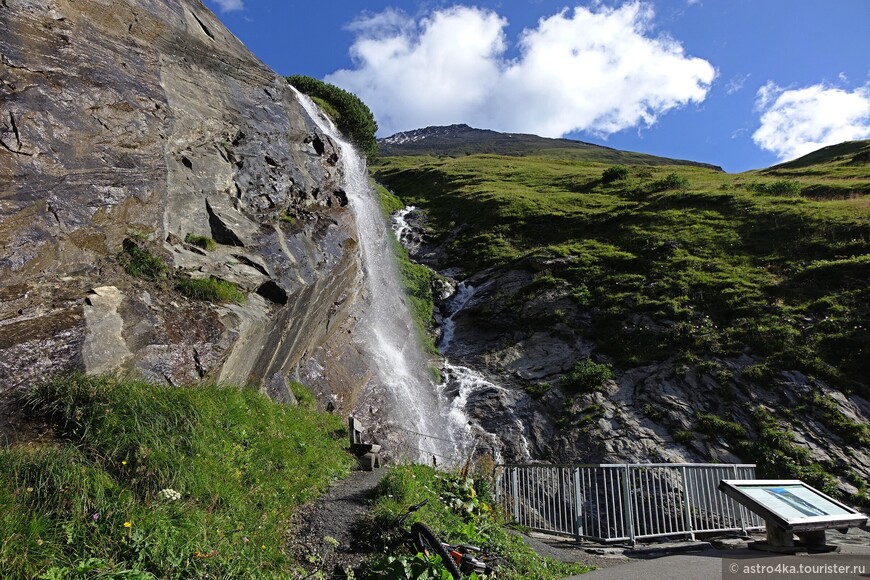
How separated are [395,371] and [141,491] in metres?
14.1

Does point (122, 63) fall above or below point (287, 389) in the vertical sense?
above

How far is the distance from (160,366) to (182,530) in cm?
428

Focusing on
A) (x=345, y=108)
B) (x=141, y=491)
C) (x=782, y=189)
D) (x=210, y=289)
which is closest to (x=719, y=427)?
(x=210, y=289)

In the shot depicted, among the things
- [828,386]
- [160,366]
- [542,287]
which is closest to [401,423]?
[160,366]

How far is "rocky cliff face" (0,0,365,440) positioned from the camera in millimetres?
8141

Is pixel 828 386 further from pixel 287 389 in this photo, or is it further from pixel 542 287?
pixel 287 389

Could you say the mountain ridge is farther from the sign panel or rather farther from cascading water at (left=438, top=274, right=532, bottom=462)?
the sign panel

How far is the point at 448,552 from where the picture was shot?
482 centimetres

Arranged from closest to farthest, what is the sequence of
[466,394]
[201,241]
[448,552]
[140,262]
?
1. [448,552]
2. [140,262]
3. [201,241]
4. [466,394]

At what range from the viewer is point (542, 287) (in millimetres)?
25141

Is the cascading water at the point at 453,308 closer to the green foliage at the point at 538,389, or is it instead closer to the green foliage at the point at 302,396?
the green foliage at the point at 538,389

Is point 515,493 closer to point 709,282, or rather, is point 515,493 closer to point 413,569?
point 413,569

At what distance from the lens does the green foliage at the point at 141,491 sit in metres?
4.41

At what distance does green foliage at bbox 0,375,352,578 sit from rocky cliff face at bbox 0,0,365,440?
117cm
